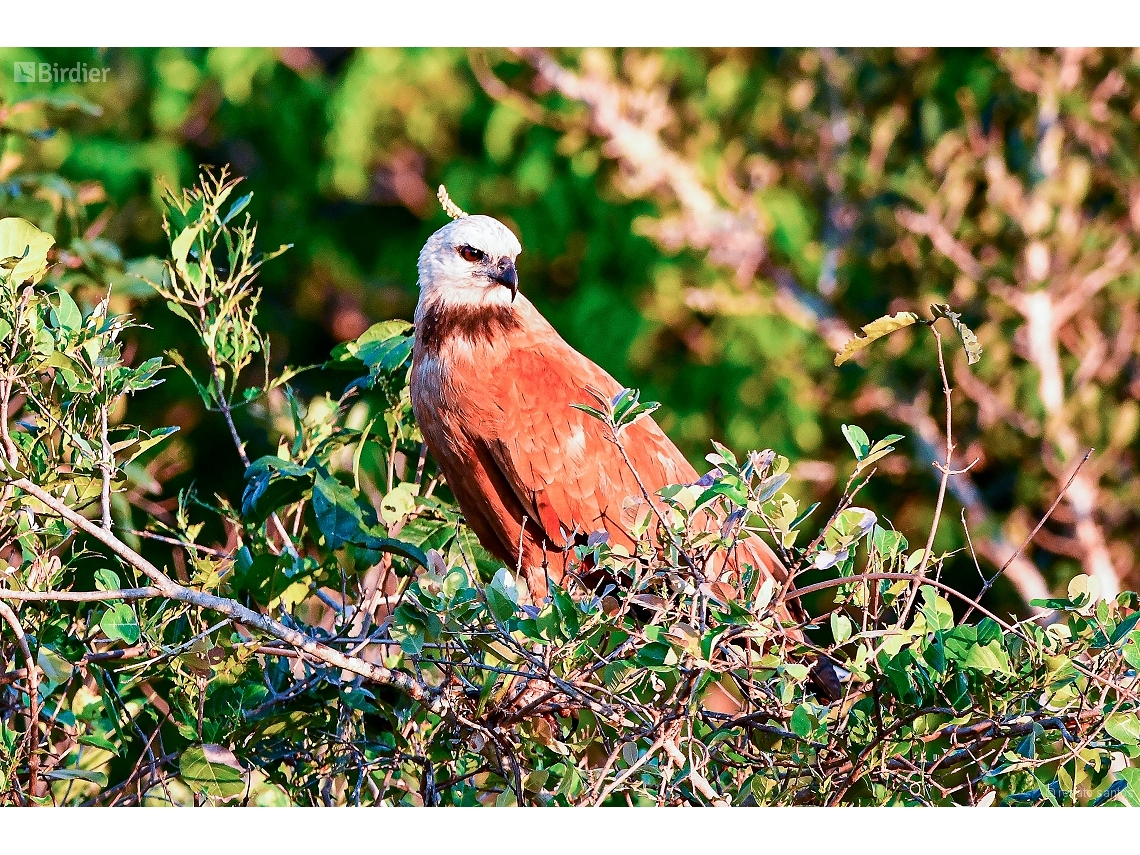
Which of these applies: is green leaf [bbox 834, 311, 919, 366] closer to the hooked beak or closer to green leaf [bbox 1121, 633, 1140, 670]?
green leaf [bbox 1121, 633, 1140, 670]

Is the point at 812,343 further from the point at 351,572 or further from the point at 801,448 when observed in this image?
the point at 351,572

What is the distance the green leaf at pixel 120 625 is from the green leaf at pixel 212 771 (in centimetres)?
21

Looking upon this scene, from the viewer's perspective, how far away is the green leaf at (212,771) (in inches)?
72.2

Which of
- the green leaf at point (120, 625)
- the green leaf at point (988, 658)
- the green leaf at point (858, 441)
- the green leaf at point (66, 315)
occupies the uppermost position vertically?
the green leaf at point (66, 315)

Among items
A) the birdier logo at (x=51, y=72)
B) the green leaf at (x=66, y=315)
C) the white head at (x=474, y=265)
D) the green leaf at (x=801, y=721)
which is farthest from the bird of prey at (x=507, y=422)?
the birdier logo at (x=51, y=72)

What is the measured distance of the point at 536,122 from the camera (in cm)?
548

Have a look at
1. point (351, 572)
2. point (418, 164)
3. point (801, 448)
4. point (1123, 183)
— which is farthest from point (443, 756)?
point (418, 164)

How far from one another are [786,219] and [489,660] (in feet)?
12.3

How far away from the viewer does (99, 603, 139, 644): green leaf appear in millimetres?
1739

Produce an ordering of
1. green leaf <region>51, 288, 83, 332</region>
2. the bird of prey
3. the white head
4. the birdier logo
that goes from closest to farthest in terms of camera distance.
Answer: green leaf <region>51, 288, 83, 332</region> → the bird of prey → the white head → the birdier logo

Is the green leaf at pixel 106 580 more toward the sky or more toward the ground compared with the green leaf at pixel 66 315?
more toward the ground

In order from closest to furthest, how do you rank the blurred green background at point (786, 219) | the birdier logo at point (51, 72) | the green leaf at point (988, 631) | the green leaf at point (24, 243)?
1. the green leaf at point (988, 631)
2. the green leaf at point (24, 243)
3. the birdier logo at point (51, 72)
4. the blurred green background at point (786, 219)

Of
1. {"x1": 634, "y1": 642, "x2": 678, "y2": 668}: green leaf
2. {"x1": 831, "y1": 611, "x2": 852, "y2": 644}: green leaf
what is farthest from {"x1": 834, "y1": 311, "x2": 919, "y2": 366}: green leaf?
{"x1": 634, "y1": 642, "x2": 678, "y2": 668}: green leaf

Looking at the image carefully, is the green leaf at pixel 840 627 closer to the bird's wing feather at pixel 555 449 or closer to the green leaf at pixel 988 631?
the green leaf at pixel 988 631
